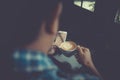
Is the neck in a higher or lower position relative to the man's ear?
lower

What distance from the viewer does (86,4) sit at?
13.5 feet

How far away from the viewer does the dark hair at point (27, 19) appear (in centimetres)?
165

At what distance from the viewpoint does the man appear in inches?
65.5

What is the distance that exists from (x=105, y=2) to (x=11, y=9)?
2.20 meters

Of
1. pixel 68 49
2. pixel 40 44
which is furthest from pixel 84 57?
pixel 40 44

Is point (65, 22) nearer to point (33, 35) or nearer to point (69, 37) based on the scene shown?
point (69, 37)

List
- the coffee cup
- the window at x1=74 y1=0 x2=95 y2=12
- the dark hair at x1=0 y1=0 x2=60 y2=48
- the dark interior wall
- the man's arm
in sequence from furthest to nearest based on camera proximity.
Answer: the window at x1=74 y1=0 x2=95 y2=12 < the dark interior wall < the coffee cup < the man's arm < the dark hair at x1=0 y1=0 x2=60 y2=48

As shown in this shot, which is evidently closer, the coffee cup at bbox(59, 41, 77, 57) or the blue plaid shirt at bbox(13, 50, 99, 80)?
the blue plaid shirt at bbox(13, 50, 99, 80)

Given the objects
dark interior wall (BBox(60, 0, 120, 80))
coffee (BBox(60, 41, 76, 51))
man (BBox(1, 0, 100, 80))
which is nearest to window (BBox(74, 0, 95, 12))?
dark interior wall (BBox(60, 0, 120, 80))

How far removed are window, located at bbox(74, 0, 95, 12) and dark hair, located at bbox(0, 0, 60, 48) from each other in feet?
7.66

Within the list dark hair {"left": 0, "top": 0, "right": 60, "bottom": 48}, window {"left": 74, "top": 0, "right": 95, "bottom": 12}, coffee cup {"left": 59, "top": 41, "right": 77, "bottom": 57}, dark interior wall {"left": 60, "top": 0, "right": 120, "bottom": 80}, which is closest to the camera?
dark hair {"left": 0, "top": 0, "right": 60, "bottom": 48}

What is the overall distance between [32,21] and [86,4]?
2529 millimetres

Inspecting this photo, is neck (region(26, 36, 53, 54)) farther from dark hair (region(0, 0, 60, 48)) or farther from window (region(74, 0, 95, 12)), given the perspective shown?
window (region(74, 0, 95, 12))

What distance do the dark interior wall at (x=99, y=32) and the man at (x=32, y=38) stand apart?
210cm
